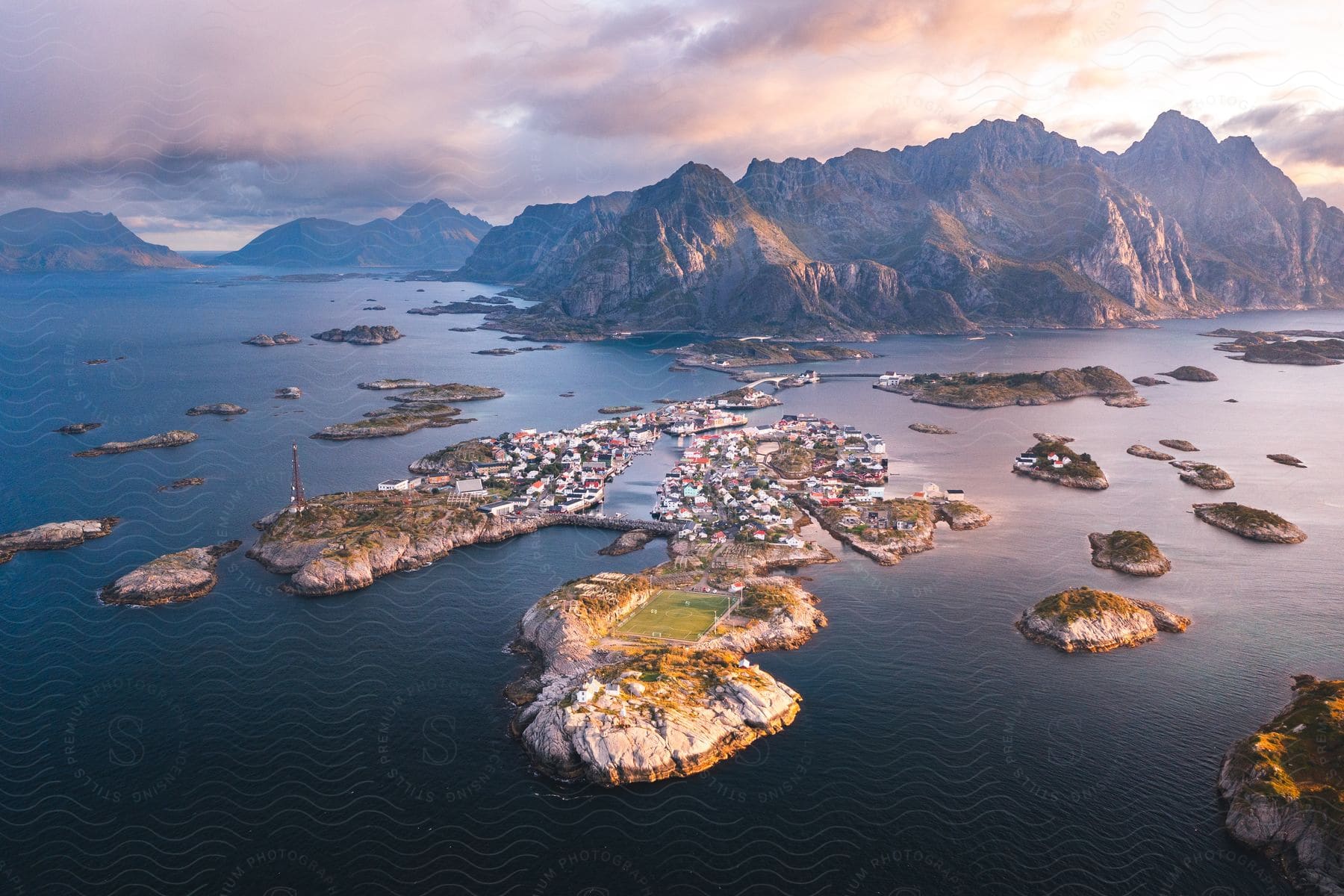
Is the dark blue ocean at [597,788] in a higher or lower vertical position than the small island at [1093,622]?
lower

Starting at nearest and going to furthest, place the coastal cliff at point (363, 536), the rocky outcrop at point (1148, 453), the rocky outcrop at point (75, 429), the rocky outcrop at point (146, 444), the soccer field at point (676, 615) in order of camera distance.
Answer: the soccer field at point (676, 615) → the coastal cliff at point (363, 536) → the rocky outcrop at point (146, 444) → the rocky outcrop at point (1148, 453) → the rocky outcrop at point (75, 429)

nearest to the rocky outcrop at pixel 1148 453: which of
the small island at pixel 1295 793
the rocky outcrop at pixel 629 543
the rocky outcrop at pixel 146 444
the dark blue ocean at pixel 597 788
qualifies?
the dark blue ocean at pixel 597 788

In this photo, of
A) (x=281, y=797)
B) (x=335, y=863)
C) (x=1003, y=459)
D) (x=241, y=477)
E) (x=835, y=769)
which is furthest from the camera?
(x=1003, y=459)

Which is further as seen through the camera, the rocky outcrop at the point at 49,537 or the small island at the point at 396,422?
the small island at the point at 396,422

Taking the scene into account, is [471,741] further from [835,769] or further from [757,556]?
[757,556]

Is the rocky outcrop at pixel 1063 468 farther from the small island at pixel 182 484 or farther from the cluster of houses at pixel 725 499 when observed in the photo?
the small island at pixel 182 484

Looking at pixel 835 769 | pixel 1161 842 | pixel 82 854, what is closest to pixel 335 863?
pixel 82 854
